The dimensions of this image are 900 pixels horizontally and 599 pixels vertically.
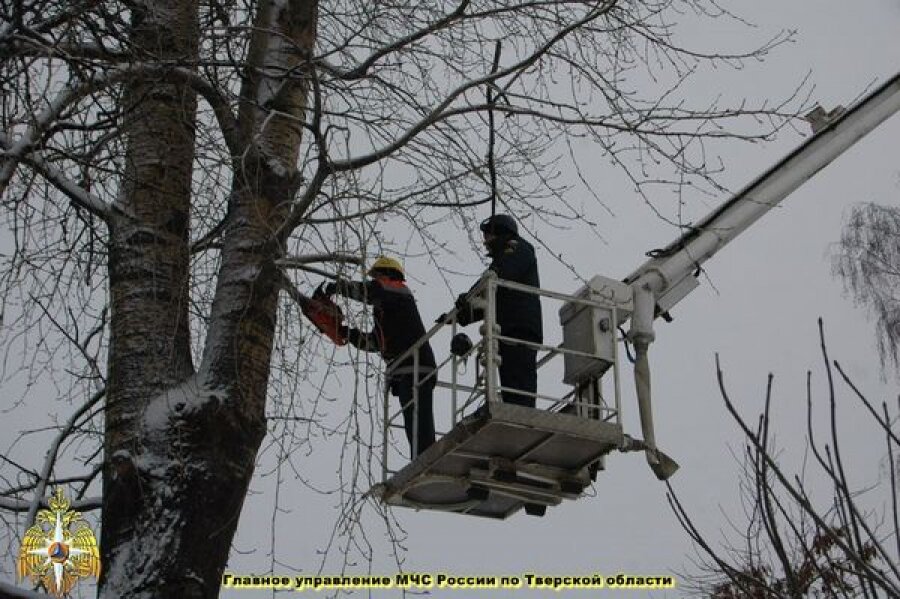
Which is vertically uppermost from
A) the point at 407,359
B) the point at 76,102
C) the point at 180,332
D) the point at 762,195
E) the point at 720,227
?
the point at 762,195

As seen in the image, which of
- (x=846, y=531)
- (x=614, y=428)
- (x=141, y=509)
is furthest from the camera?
(x=614, y=428)

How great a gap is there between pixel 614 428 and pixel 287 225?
283cm

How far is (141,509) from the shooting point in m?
5.20

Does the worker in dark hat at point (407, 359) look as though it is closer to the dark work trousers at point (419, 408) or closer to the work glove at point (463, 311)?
the dark work trousers at point (419, 408)

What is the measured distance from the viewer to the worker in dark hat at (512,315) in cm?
780

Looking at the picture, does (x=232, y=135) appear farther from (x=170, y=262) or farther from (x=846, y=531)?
(x=846, y=531)

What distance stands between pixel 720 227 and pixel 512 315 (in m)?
2.33

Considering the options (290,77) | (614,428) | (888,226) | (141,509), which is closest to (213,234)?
(290,77)

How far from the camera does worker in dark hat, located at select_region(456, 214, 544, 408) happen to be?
7805mm

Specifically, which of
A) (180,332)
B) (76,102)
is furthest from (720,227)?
(76,102)

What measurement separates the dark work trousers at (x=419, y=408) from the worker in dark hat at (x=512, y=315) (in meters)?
0.58

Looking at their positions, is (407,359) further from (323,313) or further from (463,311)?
(323,313)

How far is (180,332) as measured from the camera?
18.6ft

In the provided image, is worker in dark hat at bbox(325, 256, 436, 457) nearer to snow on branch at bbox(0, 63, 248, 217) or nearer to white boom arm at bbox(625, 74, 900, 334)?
white boom arm at bbox(625, 74, 900, 334)
